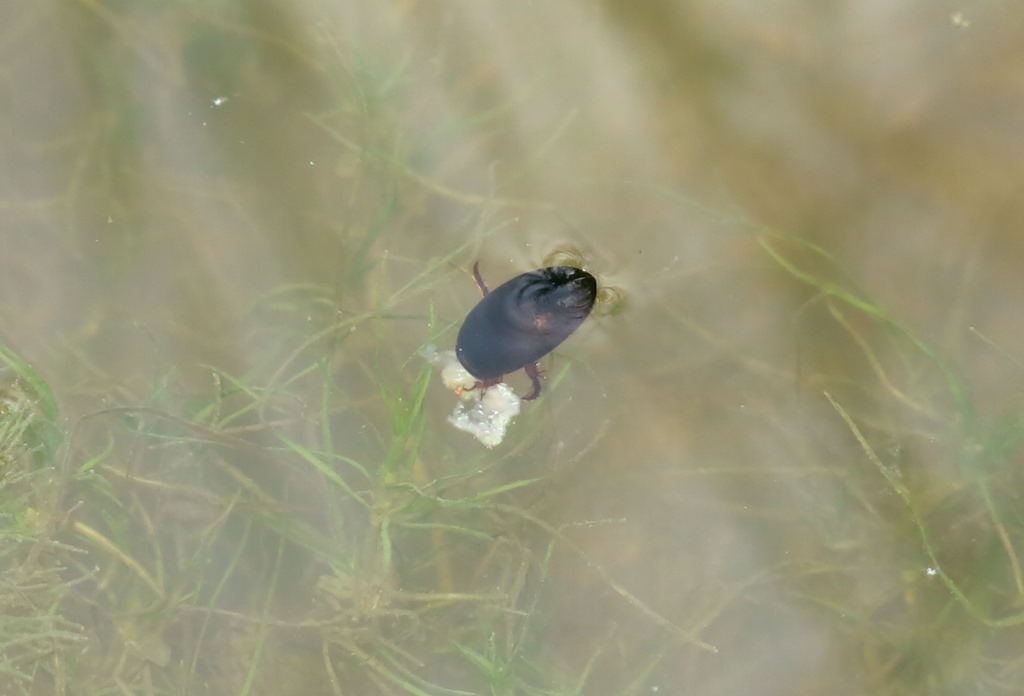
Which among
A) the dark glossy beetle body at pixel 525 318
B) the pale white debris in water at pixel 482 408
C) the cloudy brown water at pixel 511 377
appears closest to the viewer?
the dark glossy beetle body at pixel 525 318

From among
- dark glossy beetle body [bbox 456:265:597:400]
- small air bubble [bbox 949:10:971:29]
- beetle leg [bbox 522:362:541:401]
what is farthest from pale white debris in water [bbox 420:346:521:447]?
small air bubble [bbox 949:10:971:29]

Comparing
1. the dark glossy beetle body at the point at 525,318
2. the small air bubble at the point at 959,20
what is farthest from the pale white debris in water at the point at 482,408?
the small air bubble at the point at 959,20

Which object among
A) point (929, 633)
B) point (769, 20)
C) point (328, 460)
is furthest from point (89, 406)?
point (929, 633)

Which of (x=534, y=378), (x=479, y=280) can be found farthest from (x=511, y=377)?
(x=479, y=280)

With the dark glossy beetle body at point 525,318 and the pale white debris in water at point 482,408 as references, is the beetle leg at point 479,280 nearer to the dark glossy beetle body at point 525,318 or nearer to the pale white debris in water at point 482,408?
the dark glossy beetle body at point 525,318

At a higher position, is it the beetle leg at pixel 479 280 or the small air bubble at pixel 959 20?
the small air bubble at pixel 959 20

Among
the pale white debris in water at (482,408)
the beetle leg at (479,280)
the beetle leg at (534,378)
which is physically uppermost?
the beetle leg at (479,280)

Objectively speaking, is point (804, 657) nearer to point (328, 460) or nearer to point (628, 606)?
point (628, 606)
